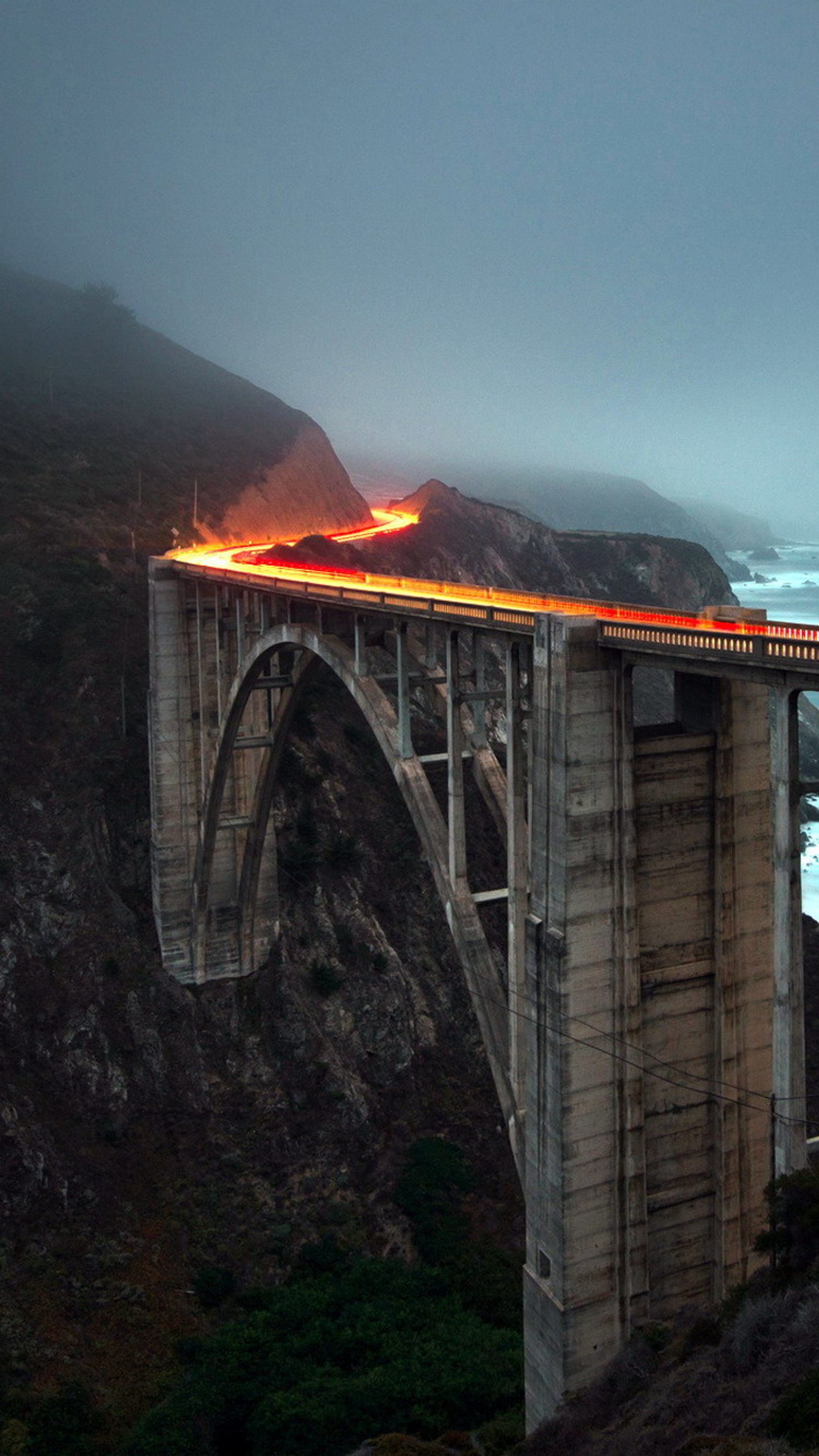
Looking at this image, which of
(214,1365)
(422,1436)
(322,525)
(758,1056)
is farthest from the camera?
(322,525)

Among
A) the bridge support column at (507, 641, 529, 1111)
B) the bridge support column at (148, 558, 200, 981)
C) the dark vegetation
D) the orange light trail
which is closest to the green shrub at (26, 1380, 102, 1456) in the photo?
the dark vegetation

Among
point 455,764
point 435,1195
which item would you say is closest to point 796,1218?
point 455,764

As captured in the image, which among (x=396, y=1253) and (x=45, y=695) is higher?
(x=45, y=695)

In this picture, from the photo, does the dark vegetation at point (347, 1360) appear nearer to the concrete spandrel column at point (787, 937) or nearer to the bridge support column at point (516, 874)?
the bridge support column at point (516, 874)

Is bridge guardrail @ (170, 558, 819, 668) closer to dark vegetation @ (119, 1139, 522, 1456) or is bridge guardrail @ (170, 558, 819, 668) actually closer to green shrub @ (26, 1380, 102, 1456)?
dark vegetation @ (119, 1139, 522, 1456)

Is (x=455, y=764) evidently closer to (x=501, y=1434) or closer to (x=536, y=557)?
(x=501, y=1434)

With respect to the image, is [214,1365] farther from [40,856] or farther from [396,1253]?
[40,856]

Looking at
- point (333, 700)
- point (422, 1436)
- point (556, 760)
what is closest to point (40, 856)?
point (333, 700)

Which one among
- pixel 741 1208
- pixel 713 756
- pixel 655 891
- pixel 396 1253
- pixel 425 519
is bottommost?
pixel 396 1253

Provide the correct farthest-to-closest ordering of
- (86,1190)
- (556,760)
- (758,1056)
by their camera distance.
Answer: (86,1190) → (758,1056) → (556,760)
